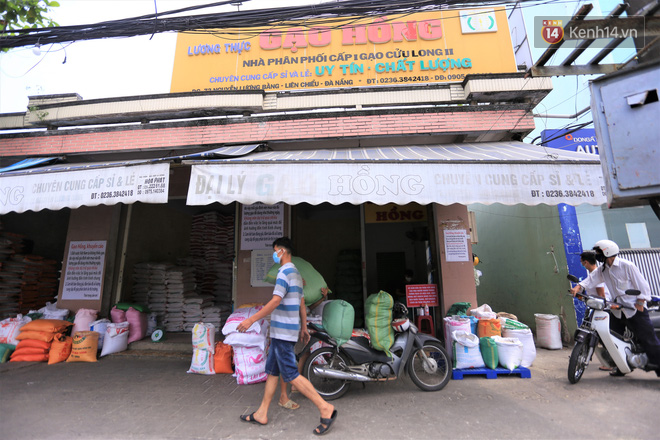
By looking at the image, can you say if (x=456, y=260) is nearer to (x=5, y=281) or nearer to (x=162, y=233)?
(x=162, y=233)

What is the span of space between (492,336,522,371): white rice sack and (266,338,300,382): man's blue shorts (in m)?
3.00

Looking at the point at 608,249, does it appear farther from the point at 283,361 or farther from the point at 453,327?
the point at 283,361

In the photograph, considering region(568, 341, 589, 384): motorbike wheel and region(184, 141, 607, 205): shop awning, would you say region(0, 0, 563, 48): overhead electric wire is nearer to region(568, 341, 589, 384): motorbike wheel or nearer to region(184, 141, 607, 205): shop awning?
region(184, 141, 607, 205): shop awning

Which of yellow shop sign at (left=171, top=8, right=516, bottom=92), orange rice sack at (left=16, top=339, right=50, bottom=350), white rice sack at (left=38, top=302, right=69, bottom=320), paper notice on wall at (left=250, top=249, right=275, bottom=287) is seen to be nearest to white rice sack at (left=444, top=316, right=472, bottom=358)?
paper notice on wall at (left=250, top=249, right=275, bottom=287)

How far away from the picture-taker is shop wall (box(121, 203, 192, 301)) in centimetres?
683

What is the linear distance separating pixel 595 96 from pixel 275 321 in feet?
11.1

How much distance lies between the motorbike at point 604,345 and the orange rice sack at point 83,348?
717cm

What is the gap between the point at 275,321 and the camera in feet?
10.3

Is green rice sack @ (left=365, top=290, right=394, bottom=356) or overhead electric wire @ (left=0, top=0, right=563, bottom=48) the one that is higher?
overhead electric wire @ (left=0, top=0, right=563, bottom=48)

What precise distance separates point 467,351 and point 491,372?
0.41m

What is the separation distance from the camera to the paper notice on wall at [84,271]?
20.6 feet

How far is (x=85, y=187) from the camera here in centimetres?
400

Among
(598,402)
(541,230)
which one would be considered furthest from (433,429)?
(541,230)

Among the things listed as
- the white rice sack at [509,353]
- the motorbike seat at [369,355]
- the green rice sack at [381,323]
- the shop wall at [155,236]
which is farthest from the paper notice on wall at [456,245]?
the shop wall at [155,236]
